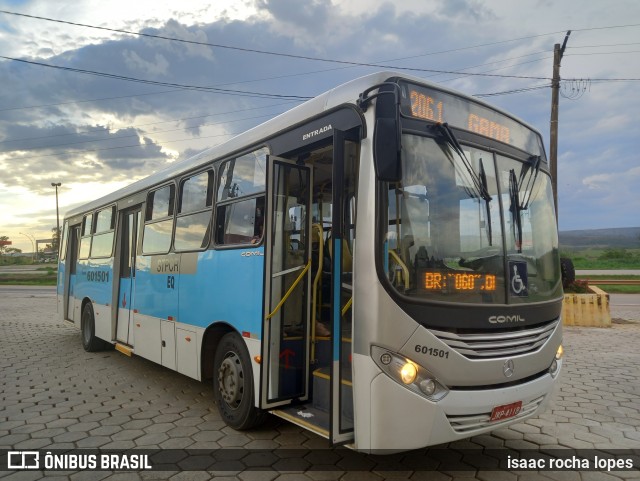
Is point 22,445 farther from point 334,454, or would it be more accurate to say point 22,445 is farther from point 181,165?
point 181,165

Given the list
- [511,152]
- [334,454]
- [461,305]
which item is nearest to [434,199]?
[461,305]

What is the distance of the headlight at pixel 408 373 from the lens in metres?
3.27

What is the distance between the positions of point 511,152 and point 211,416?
415 cm

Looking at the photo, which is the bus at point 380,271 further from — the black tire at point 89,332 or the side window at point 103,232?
the black tire at point 89,332

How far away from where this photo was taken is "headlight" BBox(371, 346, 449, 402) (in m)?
3.27

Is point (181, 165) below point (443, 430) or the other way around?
the other way around

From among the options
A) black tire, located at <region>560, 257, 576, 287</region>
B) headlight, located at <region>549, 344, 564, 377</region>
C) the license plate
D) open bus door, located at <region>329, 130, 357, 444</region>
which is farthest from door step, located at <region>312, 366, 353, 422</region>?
black tire, located at <region>560, 257, 576, 287</region>

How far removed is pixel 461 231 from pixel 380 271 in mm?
778

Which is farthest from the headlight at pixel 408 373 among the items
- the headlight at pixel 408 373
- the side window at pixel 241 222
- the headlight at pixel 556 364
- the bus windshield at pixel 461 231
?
the side window at pixel 241 222

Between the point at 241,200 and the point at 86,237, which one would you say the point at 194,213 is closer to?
the point at 241,200

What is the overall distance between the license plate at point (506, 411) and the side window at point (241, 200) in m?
2.45

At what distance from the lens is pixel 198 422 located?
517 cm

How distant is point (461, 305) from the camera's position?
11.3 feet

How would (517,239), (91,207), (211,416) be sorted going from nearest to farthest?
(517,239), (211,416), (91,207)
